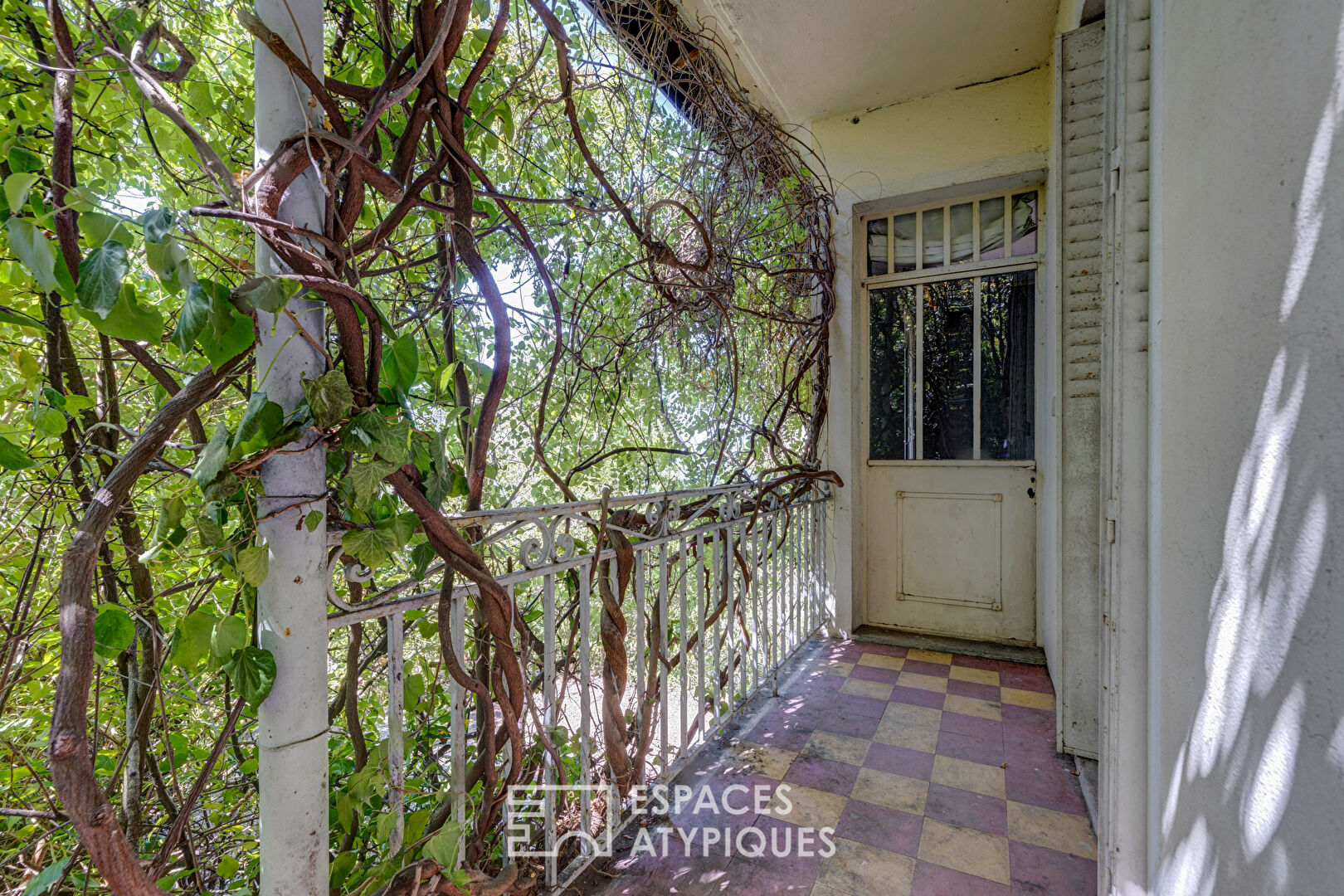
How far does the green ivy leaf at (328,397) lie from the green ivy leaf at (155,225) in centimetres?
20

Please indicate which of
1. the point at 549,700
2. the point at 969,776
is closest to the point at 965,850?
the point at 969,776

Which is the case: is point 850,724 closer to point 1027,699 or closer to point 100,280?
point 1027,699

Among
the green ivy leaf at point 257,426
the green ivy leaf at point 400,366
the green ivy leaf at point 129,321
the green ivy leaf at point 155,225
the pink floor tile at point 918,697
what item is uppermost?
the green ivy leaf at point 155,225

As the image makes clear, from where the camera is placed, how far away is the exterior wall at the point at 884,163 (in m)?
2.94

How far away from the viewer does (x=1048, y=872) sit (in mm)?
1511

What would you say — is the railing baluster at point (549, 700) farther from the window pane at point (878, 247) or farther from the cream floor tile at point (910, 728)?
the window pane at point (878, 247)

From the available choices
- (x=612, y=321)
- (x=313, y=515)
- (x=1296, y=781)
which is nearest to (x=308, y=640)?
(x=313, y=515)

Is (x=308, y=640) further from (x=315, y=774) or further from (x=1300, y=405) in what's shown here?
(x=1300, y=405)

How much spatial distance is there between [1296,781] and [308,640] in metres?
1.19

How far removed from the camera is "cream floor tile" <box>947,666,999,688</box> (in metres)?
2.73

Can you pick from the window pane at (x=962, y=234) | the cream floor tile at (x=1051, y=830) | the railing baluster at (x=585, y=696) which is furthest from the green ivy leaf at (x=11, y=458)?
the window pane at (x=962, y=234)

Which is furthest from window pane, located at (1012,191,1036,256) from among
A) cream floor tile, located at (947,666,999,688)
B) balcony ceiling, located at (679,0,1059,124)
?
cream floor tile, located at (947,666,999,688)

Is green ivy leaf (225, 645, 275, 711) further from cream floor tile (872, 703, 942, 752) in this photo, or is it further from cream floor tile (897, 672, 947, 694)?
cream floor tile (897, 672, 947, 694)

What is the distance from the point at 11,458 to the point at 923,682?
10.3 feet
